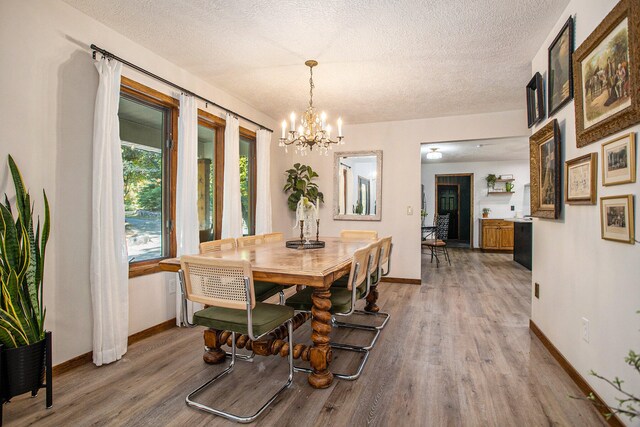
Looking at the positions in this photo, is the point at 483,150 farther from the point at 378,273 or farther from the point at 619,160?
the point at 619,160

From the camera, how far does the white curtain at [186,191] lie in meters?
3.29

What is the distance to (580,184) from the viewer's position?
6.95ft

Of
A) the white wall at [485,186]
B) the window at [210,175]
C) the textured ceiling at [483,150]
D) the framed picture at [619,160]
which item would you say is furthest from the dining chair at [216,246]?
the white wall at [485,186]

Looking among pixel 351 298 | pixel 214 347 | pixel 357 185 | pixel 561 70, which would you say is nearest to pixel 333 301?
pixel 351 298

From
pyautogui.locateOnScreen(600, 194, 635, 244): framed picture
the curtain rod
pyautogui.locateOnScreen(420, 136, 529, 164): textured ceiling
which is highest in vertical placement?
pyautogui.locateOnScreen(420, 136, 529, 164): textured ceiling

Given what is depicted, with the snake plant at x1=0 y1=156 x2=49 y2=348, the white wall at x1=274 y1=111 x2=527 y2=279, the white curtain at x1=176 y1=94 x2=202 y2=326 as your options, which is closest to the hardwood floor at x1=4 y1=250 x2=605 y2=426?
the snake plant at x1=0 y1=156 x2=49 y2=348

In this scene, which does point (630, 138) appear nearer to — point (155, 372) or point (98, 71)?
point (155, 372)

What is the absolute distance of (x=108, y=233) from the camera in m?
2.52

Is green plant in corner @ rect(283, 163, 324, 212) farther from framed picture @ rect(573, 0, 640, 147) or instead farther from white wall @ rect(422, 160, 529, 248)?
white wall @ rect(422, 160, 529, 248)

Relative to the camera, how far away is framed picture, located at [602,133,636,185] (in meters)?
1.57

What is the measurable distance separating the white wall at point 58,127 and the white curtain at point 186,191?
0.83 m

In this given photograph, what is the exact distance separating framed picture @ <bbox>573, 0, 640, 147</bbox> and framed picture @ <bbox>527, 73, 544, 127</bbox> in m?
0.84

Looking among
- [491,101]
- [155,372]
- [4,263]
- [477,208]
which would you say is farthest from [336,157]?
[477,208]

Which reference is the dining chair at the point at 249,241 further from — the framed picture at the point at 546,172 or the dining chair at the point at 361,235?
the framed picture at the point at 546,172
